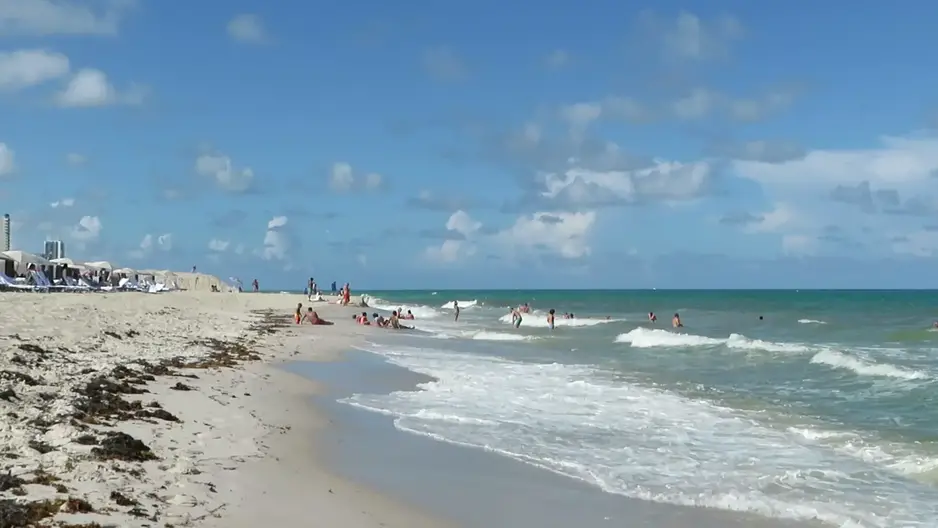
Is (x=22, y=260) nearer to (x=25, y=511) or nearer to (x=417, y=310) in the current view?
(x=417, y=310)

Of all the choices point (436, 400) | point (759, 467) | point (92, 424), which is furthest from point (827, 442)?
point (92, 424)

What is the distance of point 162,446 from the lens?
8.70 m

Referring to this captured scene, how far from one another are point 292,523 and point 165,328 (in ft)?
65.3

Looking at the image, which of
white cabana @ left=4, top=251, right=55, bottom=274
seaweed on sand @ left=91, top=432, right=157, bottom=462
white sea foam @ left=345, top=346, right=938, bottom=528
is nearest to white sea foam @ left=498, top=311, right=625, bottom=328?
white cabana @ left=4, top=251, right=55, bottom=274

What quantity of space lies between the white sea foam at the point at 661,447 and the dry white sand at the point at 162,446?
239 centimetres

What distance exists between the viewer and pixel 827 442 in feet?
38.9

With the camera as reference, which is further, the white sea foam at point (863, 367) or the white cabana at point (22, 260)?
the white cabana at point (22, 260)

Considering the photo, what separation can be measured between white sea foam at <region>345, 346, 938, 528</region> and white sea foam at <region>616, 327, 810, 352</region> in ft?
49.4

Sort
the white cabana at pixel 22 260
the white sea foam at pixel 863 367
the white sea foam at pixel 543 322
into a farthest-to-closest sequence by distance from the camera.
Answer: the white sea foam at pixel 543 322
the white cabana at pixel 22 260
the white sea foam at pixel 863 367

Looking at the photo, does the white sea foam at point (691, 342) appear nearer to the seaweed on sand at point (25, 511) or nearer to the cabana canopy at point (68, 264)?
the seaweed on sand at point (25, 511)

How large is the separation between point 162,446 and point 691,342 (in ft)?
97.9

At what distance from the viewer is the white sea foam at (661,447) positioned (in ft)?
28.0

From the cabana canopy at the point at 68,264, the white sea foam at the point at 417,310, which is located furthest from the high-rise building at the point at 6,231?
the white sea foam at the point at 417,310

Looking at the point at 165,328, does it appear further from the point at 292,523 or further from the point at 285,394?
the point at 292,523
